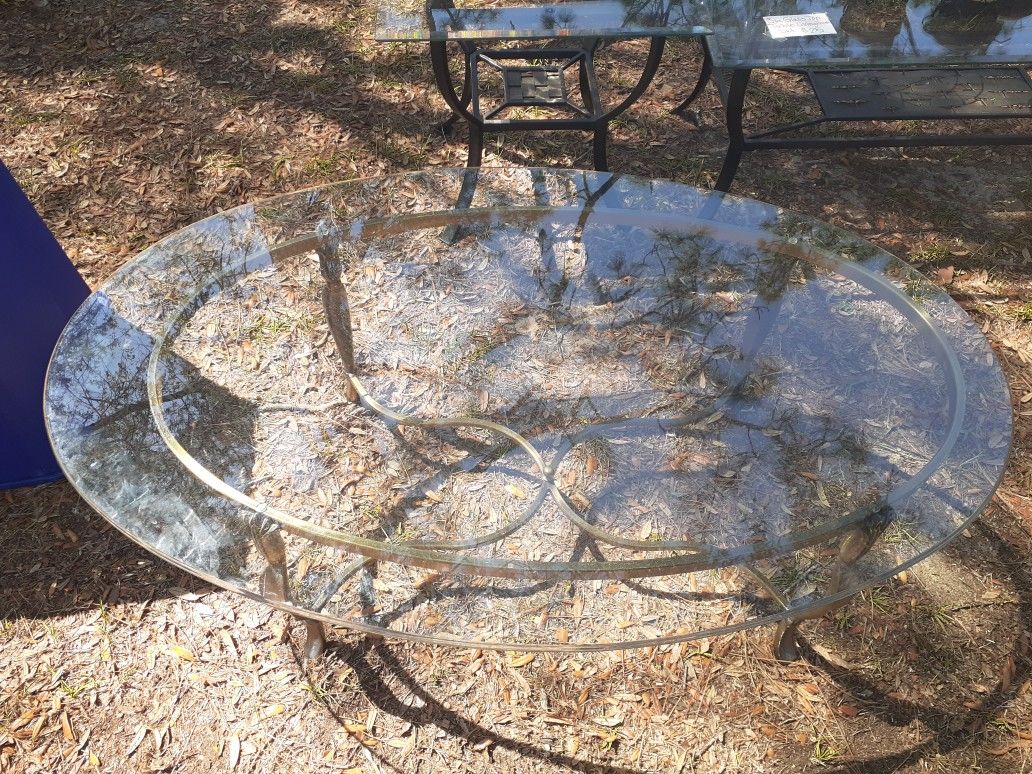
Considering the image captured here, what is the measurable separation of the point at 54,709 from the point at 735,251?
2.25 m

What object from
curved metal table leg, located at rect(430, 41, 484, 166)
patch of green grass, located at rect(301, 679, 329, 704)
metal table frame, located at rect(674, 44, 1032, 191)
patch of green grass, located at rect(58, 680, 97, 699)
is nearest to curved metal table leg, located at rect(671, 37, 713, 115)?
metal table frame, located at rect(674, 44, 1032, 191)

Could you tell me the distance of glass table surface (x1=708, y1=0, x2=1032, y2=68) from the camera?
2.73 metres

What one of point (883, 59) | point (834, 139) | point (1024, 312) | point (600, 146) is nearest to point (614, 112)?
point (600, 146)

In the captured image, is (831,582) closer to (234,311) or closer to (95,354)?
(234,311)

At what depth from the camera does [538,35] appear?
9.33ft

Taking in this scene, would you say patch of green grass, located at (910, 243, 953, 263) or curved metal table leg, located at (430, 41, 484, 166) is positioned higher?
curved metal table leg, located at (430, 41, 484, 166)

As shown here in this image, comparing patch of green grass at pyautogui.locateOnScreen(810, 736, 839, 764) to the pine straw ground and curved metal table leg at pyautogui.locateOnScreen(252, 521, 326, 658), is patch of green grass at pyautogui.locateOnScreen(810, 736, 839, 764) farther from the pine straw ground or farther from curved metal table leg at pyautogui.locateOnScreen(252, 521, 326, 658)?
curved metal table leg at pyautogui.locateOnScreen(252, 521, 326, 658)

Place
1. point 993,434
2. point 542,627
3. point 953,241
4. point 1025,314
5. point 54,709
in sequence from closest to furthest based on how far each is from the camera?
point 542,627 < point 993,434 < point 54,709 < point 1025,314 < point 953,241

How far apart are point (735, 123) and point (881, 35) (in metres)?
0.62

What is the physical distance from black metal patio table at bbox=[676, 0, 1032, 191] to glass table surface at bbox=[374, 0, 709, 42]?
15cm

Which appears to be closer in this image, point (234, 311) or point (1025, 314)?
point (234, 311)

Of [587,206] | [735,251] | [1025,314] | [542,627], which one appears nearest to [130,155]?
[587,206]

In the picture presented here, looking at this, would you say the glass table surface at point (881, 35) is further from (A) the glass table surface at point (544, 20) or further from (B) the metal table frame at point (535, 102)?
(B) the metal table frame at point (535, 102)

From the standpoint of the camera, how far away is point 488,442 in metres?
2.07
